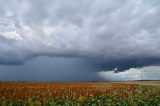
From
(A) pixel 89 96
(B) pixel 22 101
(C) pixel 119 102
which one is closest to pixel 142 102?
(C) pixel 119 102

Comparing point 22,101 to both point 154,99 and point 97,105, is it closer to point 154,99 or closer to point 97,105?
point 97,105

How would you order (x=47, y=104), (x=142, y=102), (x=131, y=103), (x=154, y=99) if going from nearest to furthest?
(x=47, y=104) < (x=131, y=103) < (x=142, y=102) < (x=154, y=99)

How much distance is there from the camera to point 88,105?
19547mm

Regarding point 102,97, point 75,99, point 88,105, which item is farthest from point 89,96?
point 88,105

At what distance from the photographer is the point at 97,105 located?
64.3 ft

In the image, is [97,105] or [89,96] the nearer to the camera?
[97,105]

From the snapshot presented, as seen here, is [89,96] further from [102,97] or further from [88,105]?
[88,105]

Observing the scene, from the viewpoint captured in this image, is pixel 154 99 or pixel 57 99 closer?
pixel 57 99

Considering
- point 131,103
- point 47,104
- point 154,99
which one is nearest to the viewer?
point 47,104

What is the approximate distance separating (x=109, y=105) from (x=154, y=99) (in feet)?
20.9

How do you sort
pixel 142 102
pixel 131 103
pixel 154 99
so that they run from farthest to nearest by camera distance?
pixel 154 99
pixel 142 102
pixel 131 103

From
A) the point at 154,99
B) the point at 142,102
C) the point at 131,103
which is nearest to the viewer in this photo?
the point at 131,103

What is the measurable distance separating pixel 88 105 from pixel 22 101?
4.68m

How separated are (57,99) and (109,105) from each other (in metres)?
4.68
